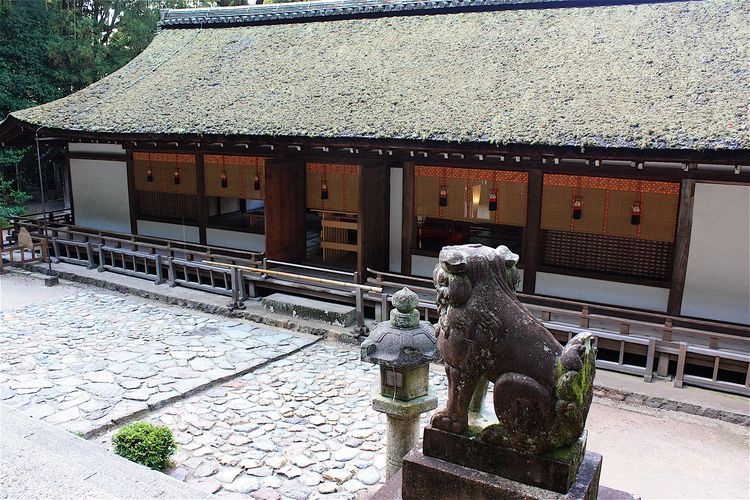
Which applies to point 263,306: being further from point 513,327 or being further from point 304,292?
point 513,327

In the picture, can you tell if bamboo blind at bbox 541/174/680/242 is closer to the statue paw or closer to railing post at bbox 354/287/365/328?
railing post at bbox 354/287/365/328

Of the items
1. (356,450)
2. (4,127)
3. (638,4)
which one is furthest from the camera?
(4,127)

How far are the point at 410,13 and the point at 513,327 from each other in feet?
41.6

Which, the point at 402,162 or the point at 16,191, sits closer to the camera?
the point at 402,162

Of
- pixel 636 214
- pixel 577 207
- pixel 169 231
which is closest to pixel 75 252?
pixel 169 231

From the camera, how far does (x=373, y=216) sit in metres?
12.2

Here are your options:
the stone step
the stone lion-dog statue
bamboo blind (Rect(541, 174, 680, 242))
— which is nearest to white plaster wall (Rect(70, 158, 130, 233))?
the stone step

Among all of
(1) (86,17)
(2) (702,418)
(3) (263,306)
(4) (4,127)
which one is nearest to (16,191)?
(1) (86,17)

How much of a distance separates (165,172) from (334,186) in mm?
5378

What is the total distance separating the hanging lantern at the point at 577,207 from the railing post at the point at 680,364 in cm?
303

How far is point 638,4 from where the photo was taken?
39.9 feet

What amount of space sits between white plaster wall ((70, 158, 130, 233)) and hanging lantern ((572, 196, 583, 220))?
12.3m

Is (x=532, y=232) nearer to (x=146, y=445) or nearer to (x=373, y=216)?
(x=373, y=216)

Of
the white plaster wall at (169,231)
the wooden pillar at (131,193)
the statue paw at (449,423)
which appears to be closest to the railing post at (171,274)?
the white plaster wall at (169,231)
